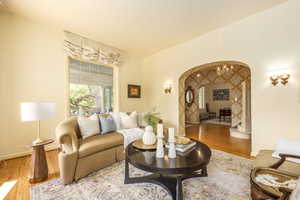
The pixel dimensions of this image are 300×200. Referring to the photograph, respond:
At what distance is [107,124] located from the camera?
286 centimetres

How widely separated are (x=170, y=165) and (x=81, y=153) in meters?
1.42

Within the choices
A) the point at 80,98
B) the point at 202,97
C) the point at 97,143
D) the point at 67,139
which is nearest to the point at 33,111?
the point at 67,139

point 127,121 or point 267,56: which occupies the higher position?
point 267,56

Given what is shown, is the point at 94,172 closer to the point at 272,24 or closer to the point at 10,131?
the point at 10,131

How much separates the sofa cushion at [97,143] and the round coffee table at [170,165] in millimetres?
635

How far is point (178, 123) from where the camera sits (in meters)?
4.35

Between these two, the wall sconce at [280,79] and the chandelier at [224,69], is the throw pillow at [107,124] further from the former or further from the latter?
the chandelier at [224,69]

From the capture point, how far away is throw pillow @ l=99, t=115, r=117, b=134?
281 centimetres

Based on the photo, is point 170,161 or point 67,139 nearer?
point 170,161

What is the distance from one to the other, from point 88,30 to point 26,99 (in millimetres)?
2187

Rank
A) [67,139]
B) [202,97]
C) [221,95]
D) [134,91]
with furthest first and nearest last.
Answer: [202,97] → [221,95] → [134,91] → [67,139]

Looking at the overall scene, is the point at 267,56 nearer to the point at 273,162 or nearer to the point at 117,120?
the point at 273,162

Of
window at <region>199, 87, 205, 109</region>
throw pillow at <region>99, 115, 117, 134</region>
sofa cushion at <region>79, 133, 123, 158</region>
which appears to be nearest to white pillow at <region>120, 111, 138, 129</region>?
throw pillow at <region>99, 115, 117, 134</region>

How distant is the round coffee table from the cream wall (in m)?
1.77
